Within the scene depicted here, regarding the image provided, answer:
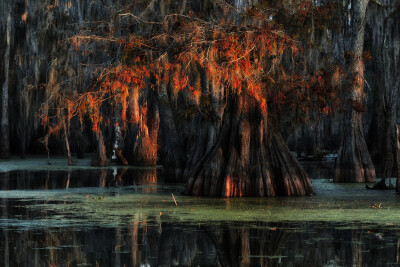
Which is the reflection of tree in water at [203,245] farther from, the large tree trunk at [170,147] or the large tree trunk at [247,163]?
the large tree trunk at [170,147]

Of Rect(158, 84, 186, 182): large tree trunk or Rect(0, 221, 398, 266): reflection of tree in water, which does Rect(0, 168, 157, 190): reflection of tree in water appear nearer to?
Rect(158, 84, 186, 182): large tree trunk

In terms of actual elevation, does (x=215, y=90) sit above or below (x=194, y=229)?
above

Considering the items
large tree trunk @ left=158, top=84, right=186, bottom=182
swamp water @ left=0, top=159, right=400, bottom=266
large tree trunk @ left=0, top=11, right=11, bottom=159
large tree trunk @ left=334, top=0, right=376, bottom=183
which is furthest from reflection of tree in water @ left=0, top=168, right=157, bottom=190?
large tree trunk @ left=0, top=11, right=11, bottom=159

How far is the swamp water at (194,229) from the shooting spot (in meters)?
8.78

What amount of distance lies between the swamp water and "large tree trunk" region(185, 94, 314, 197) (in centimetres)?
69

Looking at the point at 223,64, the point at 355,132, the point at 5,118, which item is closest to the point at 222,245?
the point at 223,64

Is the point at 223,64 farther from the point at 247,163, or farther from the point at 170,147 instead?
the point at 170,147

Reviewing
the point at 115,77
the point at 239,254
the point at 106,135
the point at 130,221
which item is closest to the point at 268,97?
the point at 115,77

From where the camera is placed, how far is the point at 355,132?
24.4 metres

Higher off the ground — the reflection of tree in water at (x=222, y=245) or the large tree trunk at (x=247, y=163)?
the large tree trunk at (x=247, y=163)

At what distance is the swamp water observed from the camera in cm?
878

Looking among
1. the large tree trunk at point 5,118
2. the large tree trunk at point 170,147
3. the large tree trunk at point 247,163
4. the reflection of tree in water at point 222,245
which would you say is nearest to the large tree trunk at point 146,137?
the large tree trunk at point 170,147

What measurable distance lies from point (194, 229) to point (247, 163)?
20.4ft

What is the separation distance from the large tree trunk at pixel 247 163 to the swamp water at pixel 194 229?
2.25 ft
